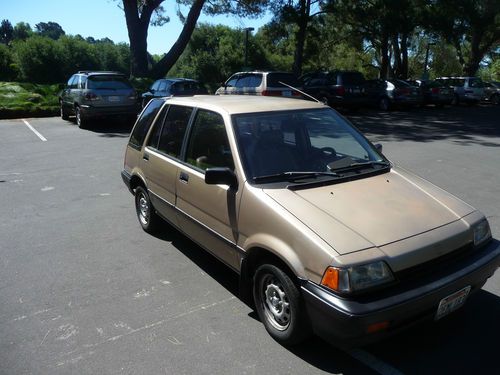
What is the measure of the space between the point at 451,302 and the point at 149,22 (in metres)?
24.3

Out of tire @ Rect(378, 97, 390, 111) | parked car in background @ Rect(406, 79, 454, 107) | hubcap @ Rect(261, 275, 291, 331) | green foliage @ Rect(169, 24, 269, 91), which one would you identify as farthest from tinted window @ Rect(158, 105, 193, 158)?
green foliage @ Rect(169, 24, 269, 91)

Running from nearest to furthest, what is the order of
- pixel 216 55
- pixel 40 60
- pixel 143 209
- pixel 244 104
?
pixel 244 104, pixel 143 209, pixel 40 60, pixel 216 55

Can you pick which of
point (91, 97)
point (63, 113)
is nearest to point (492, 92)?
point (91, 97)

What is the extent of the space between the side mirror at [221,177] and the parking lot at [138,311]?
108cm

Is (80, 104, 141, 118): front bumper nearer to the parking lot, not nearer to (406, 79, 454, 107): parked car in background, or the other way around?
the parking lot

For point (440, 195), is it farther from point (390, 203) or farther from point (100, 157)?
point (100, 157)

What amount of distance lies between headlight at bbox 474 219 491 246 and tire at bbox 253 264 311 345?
1394mm

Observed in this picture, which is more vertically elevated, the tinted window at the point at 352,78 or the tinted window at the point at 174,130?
the tinted window at the point at 352,78

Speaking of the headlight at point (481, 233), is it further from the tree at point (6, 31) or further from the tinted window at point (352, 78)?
the tree at point (6, 31)

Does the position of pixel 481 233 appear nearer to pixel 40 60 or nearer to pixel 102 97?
pixel 102 97

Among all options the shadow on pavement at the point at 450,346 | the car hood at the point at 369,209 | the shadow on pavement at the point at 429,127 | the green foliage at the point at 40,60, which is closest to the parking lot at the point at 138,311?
the shadow on pavement at the point at 450,346

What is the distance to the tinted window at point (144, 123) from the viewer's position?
5.17m

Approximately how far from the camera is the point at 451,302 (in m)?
2.97

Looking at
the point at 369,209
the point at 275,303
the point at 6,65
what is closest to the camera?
the point at 369,209
